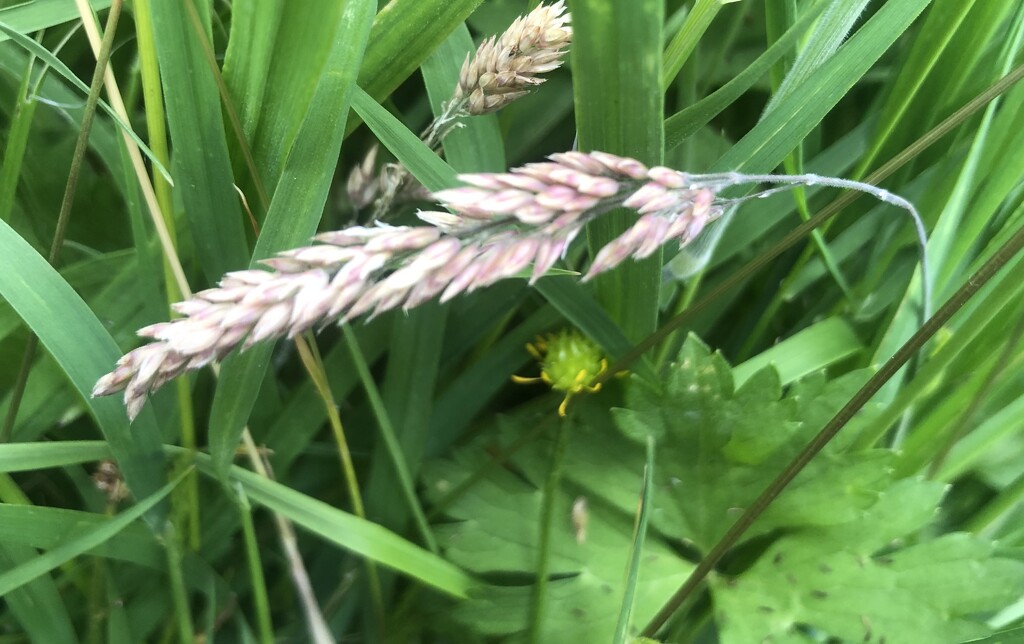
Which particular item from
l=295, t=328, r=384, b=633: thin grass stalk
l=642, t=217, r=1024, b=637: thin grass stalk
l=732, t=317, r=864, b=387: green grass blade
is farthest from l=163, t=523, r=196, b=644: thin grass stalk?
l=732, t=317, r=864, b=387: green grass blade

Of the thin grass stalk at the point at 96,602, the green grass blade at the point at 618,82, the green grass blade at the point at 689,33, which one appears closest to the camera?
the green grass blade at the point at 618,82

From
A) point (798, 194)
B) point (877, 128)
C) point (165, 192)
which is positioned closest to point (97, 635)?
point (165, 192)

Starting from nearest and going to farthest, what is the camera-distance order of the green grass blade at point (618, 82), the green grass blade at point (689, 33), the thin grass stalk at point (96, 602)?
the green grass blade at point (618, 82) < the green grass blade at point (689, 33) < the thin grass stalk at point (96, 602)

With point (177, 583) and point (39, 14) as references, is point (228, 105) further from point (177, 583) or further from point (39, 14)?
point (177, 583)

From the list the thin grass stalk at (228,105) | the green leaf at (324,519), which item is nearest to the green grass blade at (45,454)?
the green leaf at (324,519)

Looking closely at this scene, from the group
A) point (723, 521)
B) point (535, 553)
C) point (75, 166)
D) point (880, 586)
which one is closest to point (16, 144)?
point (75, 166)

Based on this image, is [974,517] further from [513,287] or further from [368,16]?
[368,16]

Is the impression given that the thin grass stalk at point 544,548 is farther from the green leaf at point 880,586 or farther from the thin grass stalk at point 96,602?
the thin grass stalk at point 96,602
